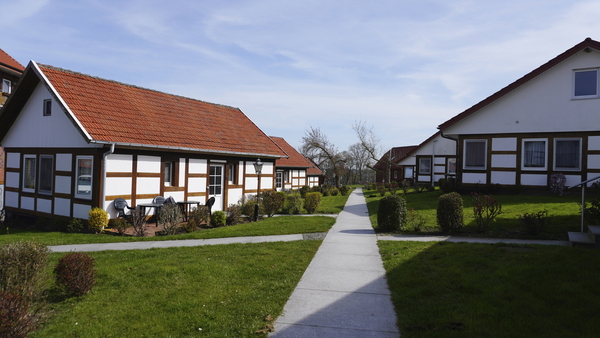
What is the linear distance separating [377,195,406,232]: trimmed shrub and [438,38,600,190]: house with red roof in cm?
877

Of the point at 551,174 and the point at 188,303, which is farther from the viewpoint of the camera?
the point at 551,174

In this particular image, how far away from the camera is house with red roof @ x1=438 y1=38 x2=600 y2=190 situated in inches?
624

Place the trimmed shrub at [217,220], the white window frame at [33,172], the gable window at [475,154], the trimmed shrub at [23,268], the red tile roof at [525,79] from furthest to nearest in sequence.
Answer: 1. the gable window at [475,154]
2. the red tile roof at [525,79]
3. the white window frame at [33,172]
4. the trimmed shrub at [217,220]
5. the trimmed shrub at [23,268]

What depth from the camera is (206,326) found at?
449cm

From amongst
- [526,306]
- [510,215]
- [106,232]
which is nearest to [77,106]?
[106,232]

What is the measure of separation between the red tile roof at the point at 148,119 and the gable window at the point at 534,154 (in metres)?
11.5

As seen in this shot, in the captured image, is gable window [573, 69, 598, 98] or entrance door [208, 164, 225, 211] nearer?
gable window [573, 69, 598, 98]

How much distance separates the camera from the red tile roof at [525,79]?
51.0 feet

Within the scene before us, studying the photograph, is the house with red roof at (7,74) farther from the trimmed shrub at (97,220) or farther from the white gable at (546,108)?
the white gable at (546,108)

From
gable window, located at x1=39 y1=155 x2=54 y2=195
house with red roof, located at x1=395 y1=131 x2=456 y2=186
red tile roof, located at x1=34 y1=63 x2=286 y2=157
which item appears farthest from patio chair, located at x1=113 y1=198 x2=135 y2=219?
house with red roof, located at x1=395 y1=131 x2=456 y2=186

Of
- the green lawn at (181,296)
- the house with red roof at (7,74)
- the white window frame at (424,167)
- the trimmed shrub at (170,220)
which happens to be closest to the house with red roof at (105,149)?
the trimmed shrub at (170,220)

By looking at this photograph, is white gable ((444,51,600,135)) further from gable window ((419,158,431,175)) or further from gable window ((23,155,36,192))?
gable window ((23,155,36,192))

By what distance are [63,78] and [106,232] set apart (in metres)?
6.06

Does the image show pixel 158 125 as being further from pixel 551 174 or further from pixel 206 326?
pixel 551 174
